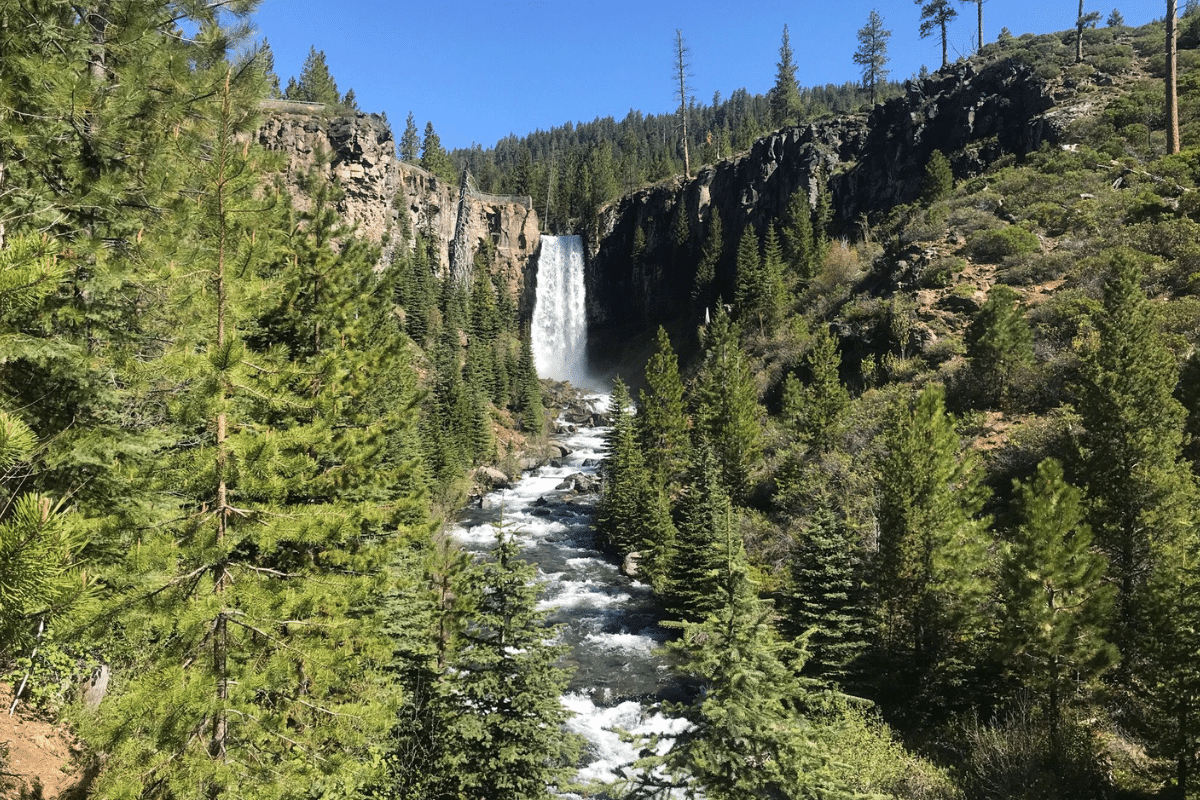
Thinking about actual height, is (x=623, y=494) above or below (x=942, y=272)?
below

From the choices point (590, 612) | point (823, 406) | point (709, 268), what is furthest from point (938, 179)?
point (590, 612)

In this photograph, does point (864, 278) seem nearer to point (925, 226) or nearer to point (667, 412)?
point (925, 226)

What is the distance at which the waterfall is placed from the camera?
3455 inches

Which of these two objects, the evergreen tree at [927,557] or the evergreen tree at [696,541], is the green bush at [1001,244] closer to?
the evergreen tree at [927,557]

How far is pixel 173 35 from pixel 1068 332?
3715 centimetres

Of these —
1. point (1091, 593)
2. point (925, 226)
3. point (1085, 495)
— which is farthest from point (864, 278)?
point (1091, 593)

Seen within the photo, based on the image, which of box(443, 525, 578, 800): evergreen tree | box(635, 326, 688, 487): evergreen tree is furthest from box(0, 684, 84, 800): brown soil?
box(635, 326, 688, 487): evergreen tree

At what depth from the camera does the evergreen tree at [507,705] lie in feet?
31.1

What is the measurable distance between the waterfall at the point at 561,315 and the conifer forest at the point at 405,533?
54713 mm

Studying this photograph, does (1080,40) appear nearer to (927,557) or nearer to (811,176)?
(811,176)

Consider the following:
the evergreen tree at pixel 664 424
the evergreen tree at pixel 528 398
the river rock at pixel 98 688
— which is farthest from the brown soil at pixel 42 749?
the evergreen tree at pixel 528 398

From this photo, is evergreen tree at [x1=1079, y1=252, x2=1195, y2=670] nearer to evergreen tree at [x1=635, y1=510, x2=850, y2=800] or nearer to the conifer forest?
the conifer forest

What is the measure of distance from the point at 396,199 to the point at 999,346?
68899mm

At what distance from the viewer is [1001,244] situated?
3906 centimetres
